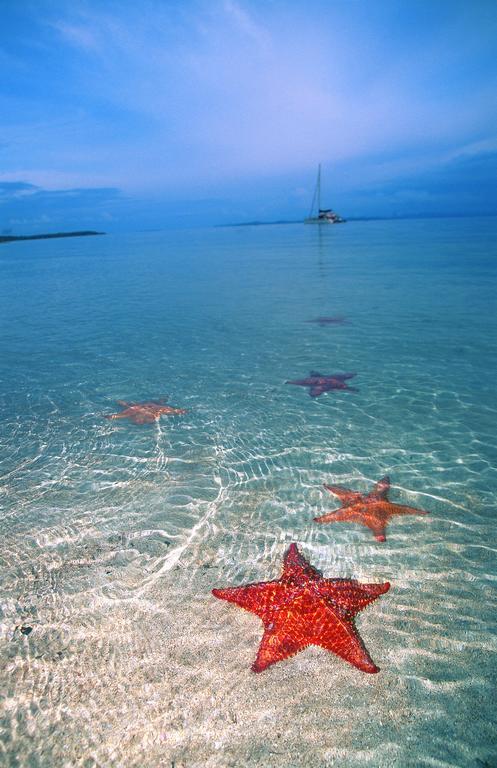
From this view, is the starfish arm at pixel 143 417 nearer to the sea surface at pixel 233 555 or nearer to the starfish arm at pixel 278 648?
the sea surface at pixel 233 555

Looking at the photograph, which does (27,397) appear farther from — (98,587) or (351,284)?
(351,284)

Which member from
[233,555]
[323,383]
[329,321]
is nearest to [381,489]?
[233,555]

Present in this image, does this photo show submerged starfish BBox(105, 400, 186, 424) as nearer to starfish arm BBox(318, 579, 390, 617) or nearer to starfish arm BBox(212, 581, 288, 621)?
starfish arm BBox(212, 581, 288, 621)

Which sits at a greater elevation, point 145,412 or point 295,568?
point 295,568

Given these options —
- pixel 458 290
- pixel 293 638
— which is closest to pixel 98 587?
pixel 293 638

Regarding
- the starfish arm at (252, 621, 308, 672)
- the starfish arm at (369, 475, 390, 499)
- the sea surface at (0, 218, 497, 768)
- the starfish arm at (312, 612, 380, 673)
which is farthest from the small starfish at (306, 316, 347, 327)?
the starfish arm at (252, 621, 308, 672)

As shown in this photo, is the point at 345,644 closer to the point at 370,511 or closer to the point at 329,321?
the point at 370,511
